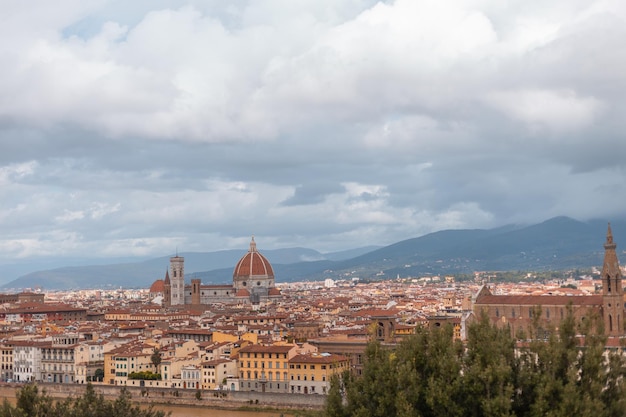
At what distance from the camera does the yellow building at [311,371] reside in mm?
39406

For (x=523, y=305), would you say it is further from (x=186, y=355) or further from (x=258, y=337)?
(x=186, y=355)

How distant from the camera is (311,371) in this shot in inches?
1570

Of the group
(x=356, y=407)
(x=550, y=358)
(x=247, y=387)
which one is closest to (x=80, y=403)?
(x=356, y=407)

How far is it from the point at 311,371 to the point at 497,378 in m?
23.7

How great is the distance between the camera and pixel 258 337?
1895 inches

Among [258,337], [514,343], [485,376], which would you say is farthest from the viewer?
[258,337]

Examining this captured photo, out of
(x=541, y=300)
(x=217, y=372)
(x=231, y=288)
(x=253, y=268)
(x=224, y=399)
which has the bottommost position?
(x=224, y=399)

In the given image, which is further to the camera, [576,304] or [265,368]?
[576,304]

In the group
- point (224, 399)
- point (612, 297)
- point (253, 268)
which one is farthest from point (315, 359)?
point (253, 268)

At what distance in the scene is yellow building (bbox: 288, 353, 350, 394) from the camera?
39406 mm

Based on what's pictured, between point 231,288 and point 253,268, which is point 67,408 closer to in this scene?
point 231,288

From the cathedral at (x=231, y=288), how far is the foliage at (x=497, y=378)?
79814 mm

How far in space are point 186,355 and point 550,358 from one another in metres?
29.9

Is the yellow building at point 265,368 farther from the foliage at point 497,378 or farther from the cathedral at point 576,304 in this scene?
the foliage at point 497,378
